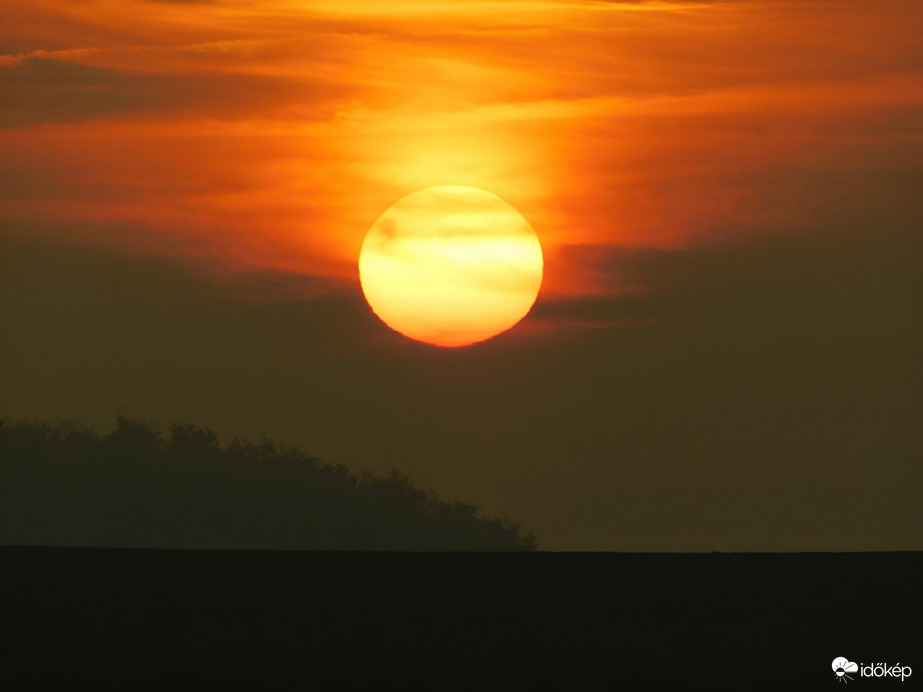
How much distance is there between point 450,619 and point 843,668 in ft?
13.7

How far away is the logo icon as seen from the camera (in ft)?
41.9

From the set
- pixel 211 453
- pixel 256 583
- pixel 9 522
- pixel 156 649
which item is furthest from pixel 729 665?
pixel 211 453

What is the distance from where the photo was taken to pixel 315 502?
73.3 meters

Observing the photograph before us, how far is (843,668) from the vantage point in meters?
13.1

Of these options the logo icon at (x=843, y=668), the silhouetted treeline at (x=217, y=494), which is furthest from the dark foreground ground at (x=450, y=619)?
the silhouetted treeline at (x=217, y=494)

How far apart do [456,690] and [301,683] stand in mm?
1276

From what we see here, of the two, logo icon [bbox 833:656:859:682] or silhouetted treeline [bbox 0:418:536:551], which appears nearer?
logo icon [bbox 833:656:859:682]
